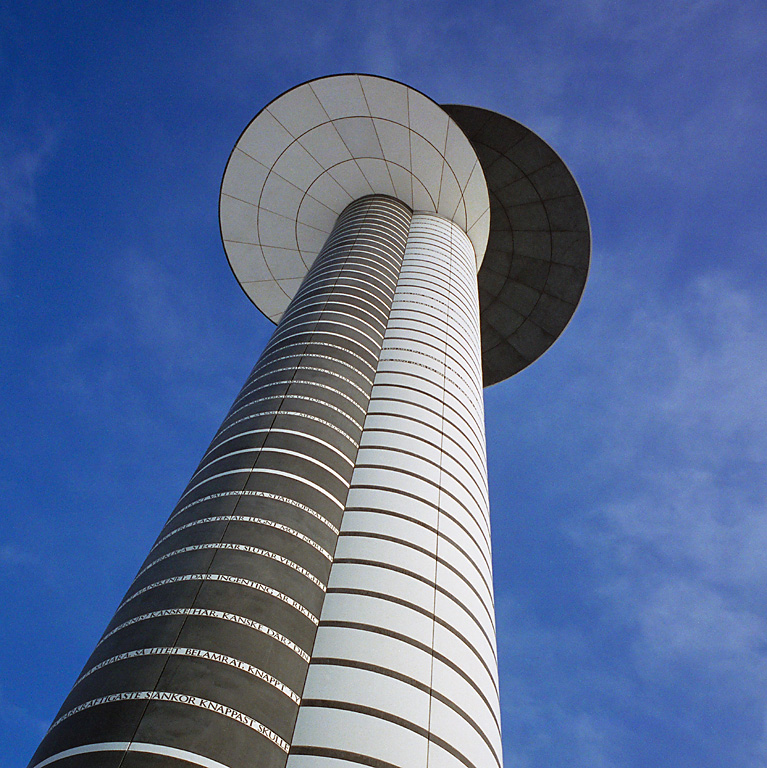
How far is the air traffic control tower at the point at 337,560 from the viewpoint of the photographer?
6273 mm

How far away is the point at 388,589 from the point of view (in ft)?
27.4

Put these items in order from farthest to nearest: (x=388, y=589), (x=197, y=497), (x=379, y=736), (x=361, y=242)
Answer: (x=361, y=242), (x=197, y=497), (x=388, y=589), (x=379, y=736)

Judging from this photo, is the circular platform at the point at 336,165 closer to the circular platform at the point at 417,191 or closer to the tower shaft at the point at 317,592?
the circular platform at the point at 417,191

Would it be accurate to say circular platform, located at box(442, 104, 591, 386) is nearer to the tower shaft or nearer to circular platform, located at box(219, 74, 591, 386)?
circular platform, located at box(219, 74, 591, 386)

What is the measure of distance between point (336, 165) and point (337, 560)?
16008mm

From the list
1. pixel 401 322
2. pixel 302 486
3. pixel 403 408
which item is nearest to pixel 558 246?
pixel 401 322

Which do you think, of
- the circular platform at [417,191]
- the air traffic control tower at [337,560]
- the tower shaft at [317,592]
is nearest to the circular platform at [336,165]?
the circular platform at [417,191]

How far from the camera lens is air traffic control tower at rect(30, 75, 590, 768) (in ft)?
20.6

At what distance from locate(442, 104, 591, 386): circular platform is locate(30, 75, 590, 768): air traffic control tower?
13.9ft

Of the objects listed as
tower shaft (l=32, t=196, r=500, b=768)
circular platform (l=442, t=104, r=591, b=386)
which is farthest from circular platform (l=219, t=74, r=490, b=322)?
tower shaft (l=32, t=196, r=500, b=768)

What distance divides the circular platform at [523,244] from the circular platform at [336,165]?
2.89 metres

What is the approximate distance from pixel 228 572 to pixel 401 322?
8.52m

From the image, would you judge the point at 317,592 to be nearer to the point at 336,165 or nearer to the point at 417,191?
the point at 417,191

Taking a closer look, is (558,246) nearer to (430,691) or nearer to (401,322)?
(401,322)
